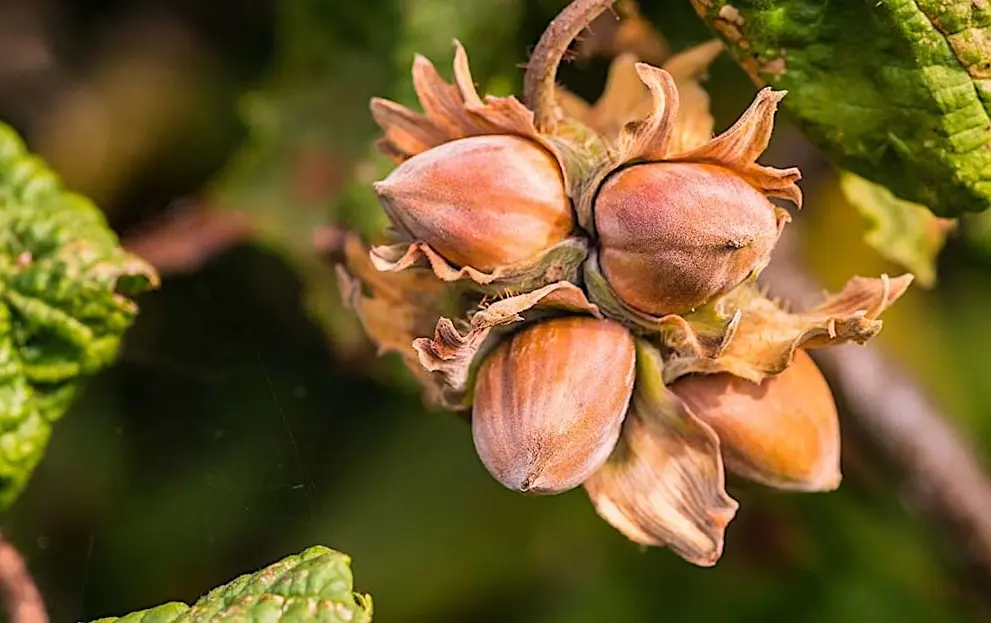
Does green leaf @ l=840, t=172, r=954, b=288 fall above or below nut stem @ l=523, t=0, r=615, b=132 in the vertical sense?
below

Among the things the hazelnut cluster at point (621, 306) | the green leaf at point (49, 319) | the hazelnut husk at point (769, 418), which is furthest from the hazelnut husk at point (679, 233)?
the green leaf at point (49, 319)

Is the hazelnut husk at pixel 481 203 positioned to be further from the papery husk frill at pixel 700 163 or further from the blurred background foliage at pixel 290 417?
the blurred background foliage at pixel 290 417

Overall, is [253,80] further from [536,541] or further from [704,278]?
[704,278]

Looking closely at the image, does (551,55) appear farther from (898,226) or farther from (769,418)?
(898,226)

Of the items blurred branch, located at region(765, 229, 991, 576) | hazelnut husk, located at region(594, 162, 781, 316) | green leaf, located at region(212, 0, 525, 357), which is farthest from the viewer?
green leaf, located at region(212, 0, 525, 357)

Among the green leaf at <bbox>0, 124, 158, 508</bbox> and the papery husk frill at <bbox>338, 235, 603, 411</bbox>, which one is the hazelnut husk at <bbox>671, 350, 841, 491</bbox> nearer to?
the papery husk frill at <bbox>338, 235, 603, 411</bbox>

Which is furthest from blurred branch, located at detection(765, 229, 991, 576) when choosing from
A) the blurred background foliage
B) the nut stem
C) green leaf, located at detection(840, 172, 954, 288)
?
the nut stem
